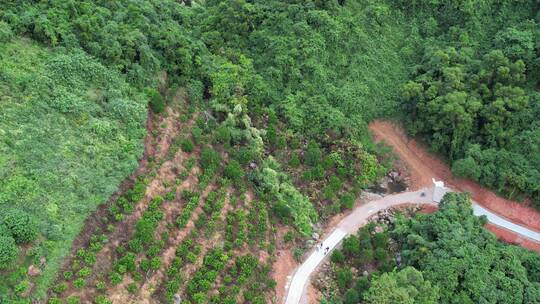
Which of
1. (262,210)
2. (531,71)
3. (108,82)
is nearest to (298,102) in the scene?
(262,210)

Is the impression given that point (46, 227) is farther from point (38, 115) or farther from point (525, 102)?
point (525, 102)

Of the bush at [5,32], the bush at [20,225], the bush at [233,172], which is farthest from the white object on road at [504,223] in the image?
the bush at [5,32]

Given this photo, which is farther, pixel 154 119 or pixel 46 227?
pixel 154 119

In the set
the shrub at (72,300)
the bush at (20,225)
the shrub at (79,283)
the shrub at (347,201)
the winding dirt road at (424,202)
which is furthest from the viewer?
the shrub at (347,201)

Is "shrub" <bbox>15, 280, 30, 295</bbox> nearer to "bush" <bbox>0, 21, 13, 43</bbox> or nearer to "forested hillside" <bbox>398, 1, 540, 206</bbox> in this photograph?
"bush" <bbox>0, 21, 13, 43</bbox>

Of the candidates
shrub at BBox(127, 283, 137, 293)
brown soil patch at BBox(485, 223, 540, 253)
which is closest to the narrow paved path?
brown soil patch at BBox(485, 223, 540, 253)

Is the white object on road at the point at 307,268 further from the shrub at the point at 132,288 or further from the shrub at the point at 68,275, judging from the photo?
the shrub at the point at 68,275
